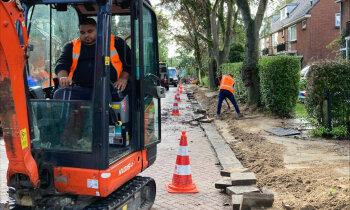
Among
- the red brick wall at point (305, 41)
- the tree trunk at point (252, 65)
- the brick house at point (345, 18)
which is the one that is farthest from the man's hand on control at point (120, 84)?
the red brick wall at point (305, 41)

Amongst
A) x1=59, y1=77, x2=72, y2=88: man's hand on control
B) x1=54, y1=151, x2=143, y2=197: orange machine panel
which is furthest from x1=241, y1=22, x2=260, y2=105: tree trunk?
x1=54, y1=151, x2=143, y2=197: orange machine panel

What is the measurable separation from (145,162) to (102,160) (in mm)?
1152

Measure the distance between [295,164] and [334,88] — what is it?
10.3ft

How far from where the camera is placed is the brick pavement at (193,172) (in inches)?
207

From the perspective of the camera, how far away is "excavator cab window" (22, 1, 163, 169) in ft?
11.3

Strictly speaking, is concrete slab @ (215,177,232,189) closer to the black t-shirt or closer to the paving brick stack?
the paving brick stack

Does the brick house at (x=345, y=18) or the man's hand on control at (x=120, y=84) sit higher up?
the brick house at (x=345, y=18)

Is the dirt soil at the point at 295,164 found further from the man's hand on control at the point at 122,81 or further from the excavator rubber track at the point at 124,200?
the man's hand on control at the point at 122,81

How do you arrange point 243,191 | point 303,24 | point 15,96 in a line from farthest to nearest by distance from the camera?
Result: point 303,24, point 243,191, point 15,96

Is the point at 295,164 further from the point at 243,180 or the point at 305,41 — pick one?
the point at 305,41

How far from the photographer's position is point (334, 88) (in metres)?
9.13

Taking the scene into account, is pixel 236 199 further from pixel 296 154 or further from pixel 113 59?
pixel 296 154

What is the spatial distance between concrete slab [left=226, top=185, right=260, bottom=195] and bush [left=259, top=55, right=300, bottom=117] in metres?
7.54

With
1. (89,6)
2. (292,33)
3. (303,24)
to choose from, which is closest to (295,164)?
(89,6)
